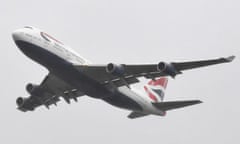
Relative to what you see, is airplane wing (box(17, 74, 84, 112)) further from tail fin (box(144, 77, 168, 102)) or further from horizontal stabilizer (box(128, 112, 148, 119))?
tail fin (box(144, 77, 168, 102))

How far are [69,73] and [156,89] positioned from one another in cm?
1692

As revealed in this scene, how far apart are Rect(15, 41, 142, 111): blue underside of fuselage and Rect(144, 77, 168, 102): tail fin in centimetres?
908

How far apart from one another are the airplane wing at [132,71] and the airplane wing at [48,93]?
15.2ft

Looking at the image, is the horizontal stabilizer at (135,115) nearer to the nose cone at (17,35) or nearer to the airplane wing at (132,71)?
the airplane wing at (132,71)

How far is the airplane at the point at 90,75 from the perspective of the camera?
58938 mm

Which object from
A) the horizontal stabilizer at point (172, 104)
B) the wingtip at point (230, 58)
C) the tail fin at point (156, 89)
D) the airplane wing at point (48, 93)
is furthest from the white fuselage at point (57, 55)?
the wingtip at point (230, 58)

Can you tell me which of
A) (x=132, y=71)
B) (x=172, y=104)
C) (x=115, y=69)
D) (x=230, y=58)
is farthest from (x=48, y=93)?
(x=230, y=58)

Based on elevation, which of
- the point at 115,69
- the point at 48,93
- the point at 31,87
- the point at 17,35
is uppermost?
the point at 31,87

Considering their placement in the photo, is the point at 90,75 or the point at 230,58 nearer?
the point at 230,58

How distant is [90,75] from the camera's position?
2410 inches

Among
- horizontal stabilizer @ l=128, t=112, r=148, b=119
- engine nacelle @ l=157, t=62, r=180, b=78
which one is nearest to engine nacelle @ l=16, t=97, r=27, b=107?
horizontal stabilizer @ l=128, t=112, r=148, b=119

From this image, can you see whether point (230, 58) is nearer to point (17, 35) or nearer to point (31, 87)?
point (17, 35)

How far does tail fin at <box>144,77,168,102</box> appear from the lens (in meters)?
73.5

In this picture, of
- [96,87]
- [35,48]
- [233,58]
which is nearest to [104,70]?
[96,87]
